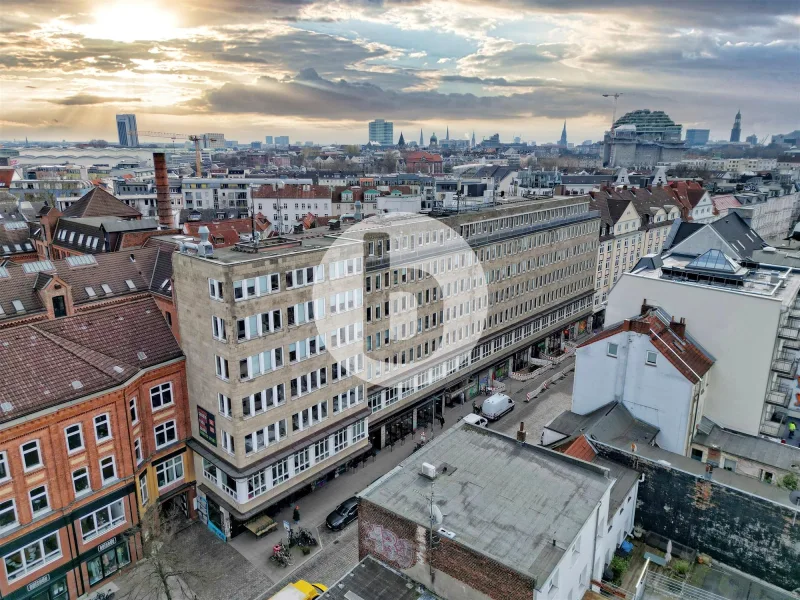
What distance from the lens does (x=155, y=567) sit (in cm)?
3050

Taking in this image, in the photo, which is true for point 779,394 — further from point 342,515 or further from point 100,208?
point 100,208

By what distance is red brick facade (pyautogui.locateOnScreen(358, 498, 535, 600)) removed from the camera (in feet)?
67.1

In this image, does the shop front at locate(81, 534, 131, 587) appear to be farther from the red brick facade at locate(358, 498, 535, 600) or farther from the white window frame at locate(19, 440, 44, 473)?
the red brick facade at locate(358, 498, 535, 600)

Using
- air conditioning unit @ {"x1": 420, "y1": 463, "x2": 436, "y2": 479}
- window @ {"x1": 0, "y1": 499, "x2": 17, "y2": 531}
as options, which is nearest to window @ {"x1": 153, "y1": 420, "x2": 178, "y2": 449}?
window @ {"x1": 0, "y1": 499, "x2": 17, "y2": 531}

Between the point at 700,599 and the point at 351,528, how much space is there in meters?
21.5

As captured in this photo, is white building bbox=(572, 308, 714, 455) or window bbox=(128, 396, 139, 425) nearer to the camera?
window bbox=(128, 396, 139, 425)

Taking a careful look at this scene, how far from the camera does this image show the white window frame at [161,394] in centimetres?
3544

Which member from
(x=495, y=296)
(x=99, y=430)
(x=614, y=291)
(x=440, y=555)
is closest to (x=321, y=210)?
(x=495, y=296)

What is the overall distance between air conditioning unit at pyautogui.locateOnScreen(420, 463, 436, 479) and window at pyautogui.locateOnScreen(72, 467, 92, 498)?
20.5 m

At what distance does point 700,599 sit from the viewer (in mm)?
25984

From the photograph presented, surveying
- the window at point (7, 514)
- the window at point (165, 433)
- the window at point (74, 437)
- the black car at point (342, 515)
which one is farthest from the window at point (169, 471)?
the black car at point (342, 515)

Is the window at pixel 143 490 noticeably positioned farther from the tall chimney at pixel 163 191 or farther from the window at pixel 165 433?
the tall chimney at pixel 163 191

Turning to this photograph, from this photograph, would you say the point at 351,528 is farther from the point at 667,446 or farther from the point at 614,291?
the point at 614,291

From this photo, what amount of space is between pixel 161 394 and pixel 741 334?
4217 cm
